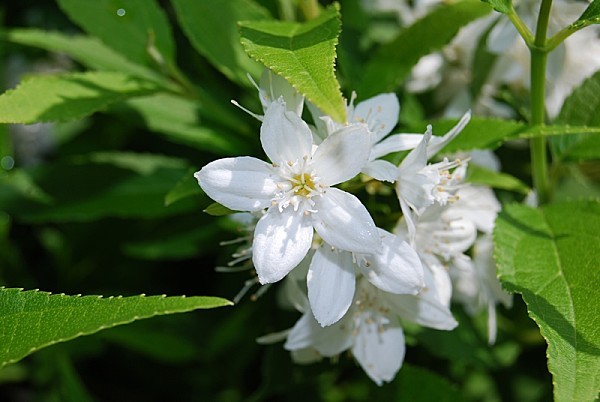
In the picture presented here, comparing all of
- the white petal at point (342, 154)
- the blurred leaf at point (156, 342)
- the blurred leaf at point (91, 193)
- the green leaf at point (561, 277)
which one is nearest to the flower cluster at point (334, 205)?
the white petal at point (342, 154)

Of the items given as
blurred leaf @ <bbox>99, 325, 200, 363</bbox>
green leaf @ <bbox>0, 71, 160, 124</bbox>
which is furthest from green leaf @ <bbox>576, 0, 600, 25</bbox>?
blurred leaf @ <bbox>99, 325, 200, 363</bbox>

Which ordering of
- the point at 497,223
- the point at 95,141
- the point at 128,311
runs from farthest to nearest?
the point at 95,141, the point at 497,223, the point at 128,311

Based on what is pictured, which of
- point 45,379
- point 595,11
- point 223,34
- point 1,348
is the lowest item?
point 45,379

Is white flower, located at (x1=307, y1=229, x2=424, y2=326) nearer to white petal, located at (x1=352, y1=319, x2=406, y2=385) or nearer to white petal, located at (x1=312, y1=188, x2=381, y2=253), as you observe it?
white petal, located at (x1=312, y1=188, x2=381, y2=253)

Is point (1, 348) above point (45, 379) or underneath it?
above

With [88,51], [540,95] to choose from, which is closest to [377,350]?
[540,95]

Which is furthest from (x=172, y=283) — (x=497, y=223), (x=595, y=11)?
(x=595, y=11)

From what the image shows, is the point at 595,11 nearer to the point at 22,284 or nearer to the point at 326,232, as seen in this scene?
the point at 326,232

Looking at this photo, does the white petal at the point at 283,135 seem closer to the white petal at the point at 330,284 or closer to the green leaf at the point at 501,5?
the white petal at the point at 330,284
